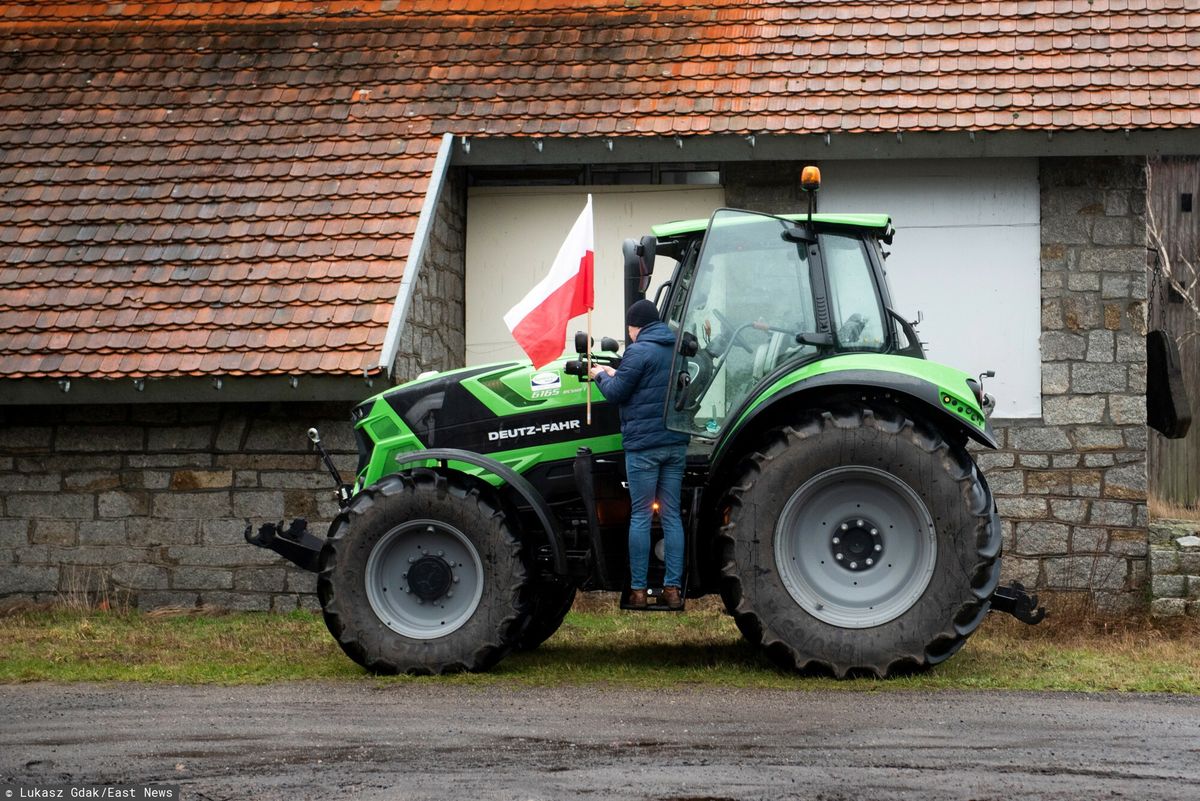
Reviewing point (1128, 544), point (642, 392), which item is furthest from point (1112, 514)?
point (642, 392)

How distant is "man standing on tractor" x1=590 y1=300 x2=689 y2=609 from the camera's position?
297 inches

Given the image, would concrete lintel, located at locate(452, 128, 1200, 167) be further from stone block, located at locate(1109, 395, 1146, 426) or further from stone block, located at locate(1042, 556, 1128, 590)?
stone block, located at locate(1042, 556, 1128, 590)

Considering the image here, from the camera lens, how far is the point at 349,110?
1216 centimetres

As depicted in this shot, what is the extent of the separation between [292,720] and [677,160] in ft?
20.2

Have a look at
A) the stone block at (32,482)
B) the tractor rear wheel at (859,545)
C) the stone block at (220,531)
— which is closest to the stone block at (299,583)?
the stone block at (220,531)

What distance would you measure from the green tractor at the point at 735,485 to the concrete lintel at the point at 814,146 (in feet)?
11.0

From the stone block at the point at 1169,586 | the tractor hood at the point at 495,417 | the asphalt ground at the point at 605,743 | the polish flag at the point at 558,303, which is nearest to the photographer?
the asphalt ground at the point at 605,743

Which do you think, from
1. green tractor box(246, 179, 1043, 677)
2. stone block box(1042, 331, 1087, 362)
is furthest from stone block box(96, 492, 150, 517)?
stone block box(1042, 331, 1087, 362)

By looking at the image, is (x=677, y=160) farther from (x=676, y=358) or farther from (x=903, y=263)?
(x=676, y=358)

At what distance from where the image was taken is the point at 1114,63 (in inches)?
452

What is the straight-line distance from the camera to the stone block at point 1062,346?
37.3 ft

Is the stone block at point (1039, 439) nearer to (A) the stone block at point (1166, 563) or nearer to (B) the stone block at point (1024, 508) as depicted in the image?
(B) the stone block at point (1024, 508)

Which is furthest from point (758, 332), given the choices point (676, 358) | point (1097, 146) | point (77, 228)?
point (77, 228)

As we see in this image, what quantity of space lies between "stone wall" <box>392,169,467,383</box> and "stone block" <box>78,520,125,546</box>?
244 centimetres
